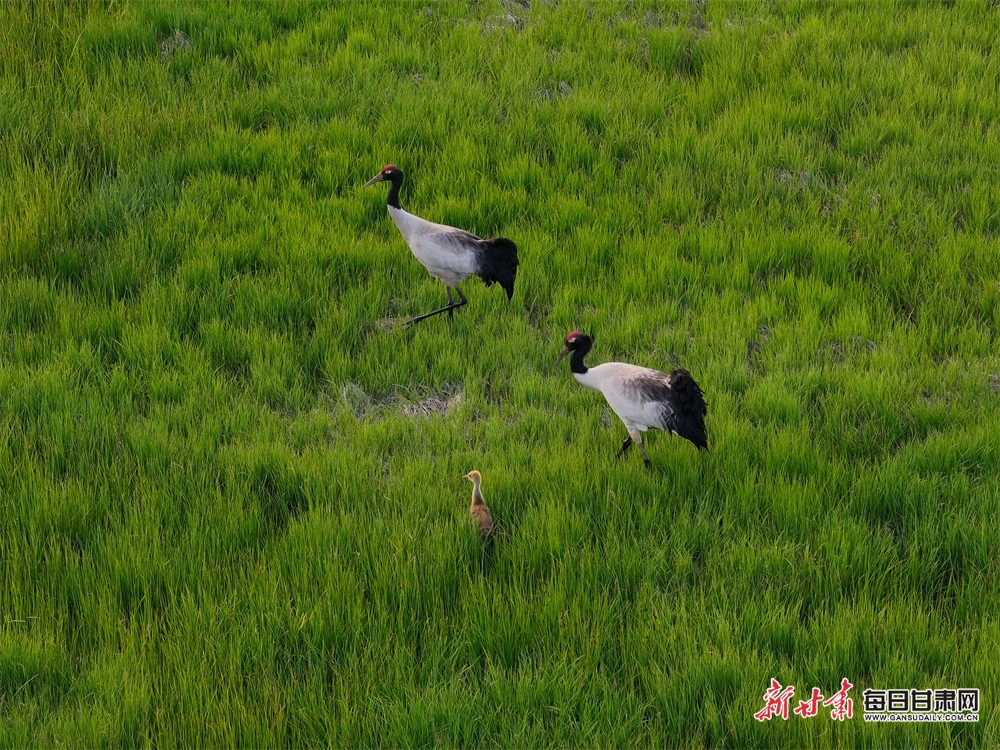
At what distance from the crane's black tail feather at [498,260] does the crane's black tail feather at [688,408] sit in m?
1.80

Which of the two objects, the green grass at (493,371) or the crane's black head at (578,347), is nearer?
the green grass at (493,371)

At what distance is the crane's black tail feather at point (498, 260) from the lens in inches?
247

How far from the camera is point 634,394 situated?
201 inches

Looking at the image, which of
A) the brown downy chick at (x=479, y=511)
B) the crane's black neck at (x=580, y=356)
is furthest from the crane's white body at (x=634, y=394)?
the brown downy chick at (x=479, y=511)

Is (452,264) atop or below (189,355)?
atop

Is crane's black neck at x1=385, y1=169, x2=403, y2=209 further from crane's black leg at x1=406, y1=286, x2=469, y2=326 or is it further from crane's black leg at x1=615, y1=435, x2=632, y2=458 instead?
crane's black leg at x1=615, y1=435, x2=632, y2=458

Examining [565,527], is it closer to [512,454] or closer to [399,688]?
[512,454]

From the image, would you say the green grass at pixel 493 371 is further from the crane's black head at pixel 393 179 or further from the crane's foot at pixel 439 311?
the crane's black head at pixel 393 179

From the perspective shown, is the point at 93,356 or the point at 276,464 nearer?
the point at 276,464

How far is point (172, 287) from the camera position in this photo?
21.3 ft

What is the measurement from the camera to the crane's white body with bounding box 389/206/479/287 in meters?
6.30

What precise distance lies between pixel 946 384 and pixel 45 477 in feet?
17.6

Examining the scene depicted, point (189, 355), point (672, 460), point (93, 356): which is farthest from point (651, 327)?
point (93, 356)

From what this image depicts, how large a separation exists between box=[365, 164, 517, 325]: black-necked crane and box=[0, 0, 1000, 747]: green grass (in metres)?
0.29
